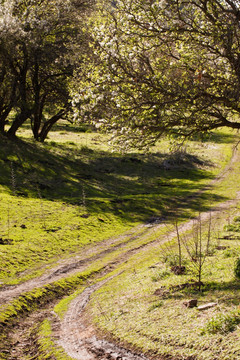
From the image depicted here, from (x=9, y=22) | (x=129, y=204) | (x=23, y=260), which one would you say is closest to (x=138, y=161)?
(x=129, y=204)

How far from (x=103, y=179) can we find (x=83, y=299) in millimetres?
20082

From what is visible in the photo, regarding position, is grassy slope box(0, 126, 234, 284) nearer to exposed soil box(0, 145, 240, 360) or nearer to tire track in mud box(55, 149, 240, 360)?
exposed soil box(0, 145, 240, 360)

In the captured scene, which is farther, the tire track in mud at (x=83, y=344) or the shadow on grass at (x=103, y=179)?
the shadow on grass at (x=103, y=179)

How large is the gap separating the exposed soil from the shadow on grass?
2379 millimetres

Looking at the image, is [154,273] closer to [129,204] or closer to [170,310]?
[170,310]

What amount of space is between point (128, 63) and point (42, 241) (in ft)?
26.3

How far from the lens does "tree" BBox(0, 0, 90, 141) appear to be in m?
29.2

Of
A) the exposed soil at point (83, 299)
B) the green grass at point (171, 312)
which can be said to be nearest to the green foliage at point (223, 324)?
the green grass at point (171, 312)

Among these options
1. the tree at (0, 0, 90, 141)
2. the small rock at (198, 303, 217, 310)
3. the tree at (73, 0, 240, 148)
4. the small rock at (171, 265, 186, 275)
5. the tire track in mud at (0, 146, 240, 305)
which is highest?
the tree at (0, 0, 90, 141)

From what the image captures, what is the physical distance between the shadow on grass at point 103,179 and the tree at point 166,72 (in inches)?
223

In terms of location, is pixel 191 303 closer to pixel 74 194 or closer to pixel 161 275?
pixel 161 275

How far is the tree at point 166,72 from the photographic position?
12641mm

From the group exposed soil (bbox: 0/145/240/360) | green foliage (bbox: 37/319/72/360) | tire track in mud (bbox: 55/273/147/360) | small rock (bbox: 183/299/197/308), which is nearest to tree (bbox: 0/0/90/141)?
exposed soil (bbox: 0/145/240/360)

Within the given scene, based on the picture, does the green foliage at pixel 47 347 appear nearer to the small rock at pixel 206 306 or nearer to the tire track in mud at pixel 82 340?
the tire track in mud at pixel 82 340
